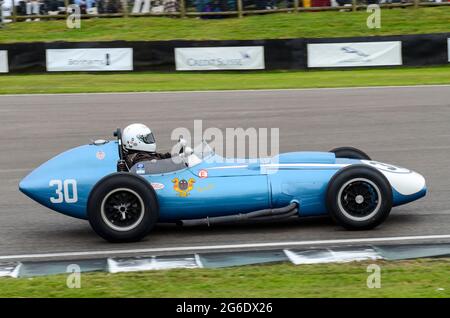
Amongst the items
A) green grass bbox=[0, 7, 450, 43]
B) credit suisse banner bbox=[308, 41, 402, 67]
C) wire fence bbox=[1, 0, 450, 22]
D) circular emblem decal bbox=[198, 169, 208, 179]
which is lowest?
circular emblem decal bbox=[198, 169, 208, 179]

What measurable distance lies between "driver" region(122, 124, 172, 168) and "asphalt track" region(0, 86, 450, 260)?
0.74m

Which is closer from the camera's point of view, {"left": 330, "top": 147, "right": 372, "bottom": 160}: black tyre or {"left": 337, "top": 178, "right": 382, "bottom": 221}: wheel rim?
{"left": 337, "top": 178, "right": 382, "bottom": 221}: wheel rim

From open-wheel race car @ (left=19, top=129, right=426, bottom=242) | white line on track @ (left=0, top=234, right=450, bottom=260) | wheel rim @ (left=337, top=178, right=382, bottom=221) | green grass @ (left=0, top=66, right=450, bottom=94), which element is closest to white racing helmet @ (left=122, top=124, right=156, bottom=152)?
open-wheel race car @ (left=19, top=129, right=426, bottom=242)

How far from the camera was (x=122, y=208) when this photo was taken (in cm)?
779

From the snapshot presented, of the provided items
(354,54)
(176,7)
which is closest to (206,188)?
(354,54)

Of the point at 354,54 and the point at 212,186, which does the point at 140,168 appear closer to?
the point at 212,186

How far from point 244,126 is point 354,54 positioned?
9284 mm

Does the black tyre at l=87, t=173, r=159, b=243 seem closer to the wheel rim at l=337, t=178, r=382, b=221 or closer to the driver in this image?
the driver

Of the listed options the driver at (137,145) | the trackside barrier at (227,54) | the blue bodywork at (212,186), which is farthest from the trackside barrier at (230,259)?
the trackside barrier at (227,54)

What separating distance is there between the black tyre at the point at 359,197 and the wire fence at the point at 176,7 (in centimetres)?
2142

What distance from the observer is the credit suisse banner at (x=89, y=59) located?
23.7 m

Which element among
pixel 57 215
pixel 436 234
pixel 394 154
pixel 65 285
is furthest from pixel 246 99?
pixel 65 285

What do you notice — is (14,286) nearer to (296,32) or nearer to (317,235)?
(317,235)

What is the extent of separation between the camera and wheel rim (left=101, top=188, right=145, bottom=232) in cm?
775
